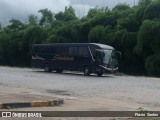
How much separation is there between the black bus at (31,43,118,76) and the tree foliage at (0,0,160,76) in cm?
877

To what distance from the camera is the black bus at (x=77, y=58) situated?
37.8 meters

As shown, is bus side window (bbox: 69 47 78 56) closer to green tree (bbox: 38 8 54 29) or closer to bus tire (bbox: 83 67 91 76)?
bus tire (bbox: 83 67 91 76)

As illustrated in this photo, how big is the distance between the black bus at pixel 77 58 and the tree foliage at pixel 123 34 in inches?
345

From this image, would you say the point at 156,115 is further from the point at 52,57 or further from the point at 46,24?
the point at 46,24

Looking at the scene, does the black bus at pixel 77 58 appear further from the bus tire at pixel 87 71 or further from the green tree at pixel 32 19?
the green tree at pixel 32 19

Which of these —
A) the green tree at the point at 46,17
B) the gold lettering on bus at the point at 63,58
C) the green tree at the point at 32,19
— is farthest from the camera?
the green tree at the point at 32,19

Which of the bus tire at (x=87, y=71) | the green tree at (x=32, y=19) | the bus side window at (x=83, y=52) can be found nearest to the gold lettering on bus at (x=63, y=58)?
the bus side window at (x=83, y=52)

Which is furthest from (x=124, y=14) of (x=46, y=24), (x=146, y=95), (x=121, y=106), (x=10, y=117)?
(x=10, y=117)

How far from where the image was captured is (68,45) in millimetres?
41250

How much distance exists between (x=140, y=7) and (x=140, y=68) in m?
7.46

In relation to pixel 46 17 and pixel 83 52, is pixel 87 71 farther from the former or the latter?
pixel 46 17

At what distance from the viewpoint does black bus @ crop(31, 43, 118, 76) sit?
37.8m

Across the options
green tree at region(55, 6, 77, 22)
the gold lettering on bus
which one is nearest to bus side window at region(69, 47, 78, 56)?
the gold lettering on bus

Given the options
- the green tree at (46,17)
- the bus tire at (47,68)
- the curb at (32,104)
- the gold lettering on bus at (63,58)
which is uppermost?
the green tree at (46,17)
